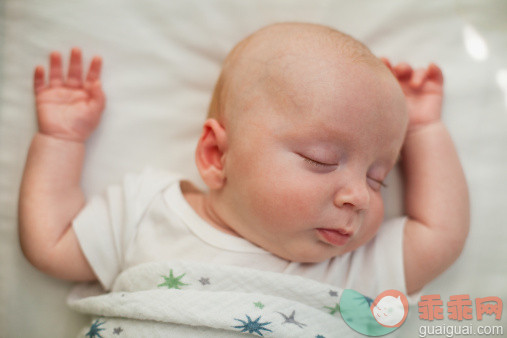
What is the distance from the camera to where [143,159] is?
137cm

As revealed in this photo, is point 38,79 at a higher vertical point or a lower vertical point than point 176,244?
higher

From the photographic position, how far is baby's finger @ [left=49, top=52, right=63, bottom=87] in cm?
129

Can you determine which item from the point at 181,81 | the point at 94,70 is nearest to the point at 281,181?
the point at 181,81

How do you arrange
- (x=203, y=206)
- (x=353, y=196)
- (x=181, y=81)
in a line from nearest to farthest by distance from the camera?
(x=353, y=196), (x=203, y=206), (x=181, y=81)

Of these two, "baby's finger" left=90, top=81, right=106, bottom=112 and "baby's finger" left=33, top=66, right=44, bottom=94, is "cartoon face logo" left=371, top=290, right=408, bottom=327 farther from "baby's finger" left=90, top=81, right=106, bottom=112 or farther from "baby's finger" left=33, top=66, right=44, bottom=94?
"baby's finger" left=33, top=66, right=44, bottom=94

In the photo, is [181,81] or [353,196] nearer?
[353,196]

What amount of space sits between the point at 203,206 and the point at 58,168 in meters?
0.38

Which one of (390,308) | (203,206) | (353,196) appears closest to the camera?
(353,196)

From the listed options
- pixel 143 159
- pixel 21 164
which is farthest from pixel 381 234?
pixel 21 164

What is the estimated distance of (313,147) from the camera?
1.04 meters

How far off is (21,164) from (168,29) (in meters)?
0.54

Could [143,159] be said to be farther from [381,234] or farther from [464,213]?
[464,213]

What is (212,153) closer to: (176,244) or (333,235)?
(176,244)

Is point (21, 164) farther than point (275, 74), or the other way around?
point (21, 164)
